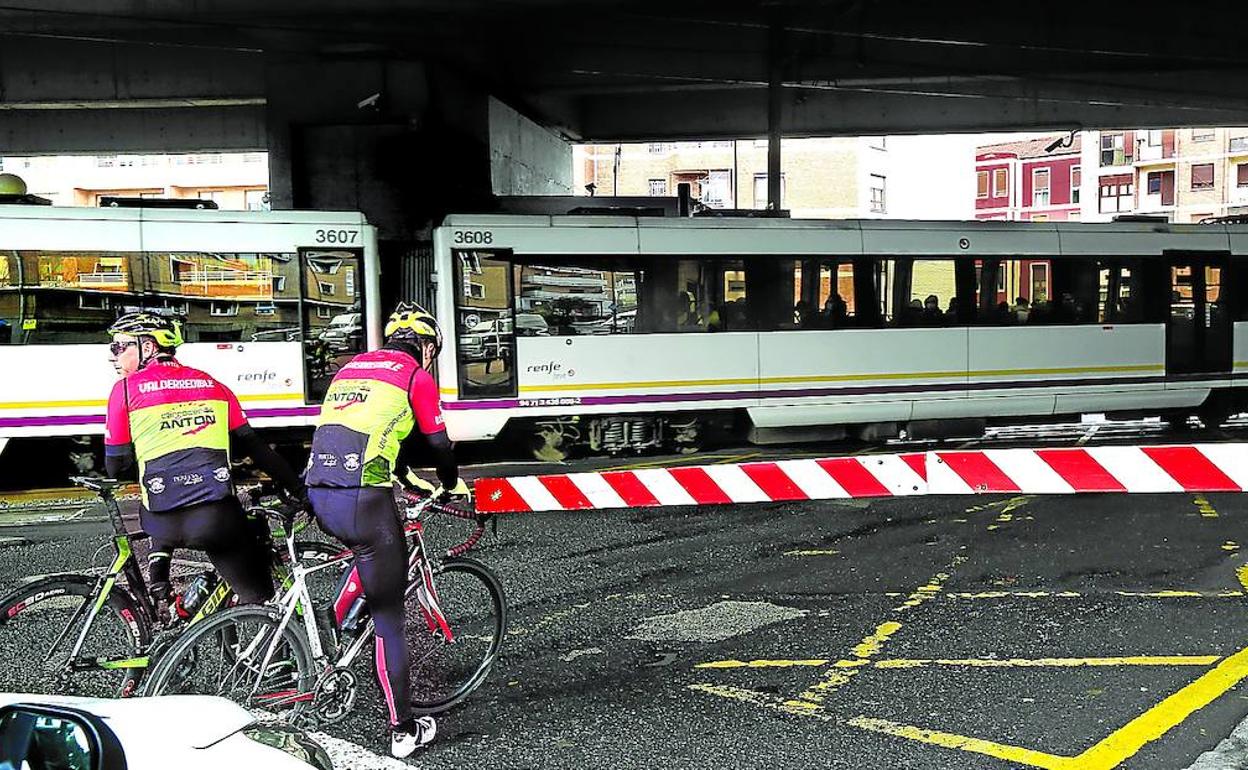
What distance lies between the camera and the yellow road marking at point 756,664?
6098 mm

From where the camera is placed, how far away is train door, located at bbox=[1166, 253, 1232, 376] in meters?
16.4

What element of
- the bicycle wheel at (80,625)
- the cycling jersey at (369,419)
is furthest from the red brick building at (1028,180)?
the bicycle wheel at (80,625)

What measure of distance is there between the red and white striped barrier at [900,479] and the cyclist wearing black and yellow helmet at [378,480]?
1710 millimetres

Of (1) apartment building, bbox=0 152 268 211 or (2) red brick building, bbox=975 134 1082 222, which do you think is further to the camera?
(2) red brick building, bbox=975 134 1082 222

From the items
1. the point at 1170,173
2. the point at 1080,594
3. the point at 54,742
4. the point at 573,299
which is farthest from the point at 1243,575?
the point at 1170,173

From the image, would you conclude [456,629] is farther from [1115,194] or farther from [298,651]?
[1115,194]

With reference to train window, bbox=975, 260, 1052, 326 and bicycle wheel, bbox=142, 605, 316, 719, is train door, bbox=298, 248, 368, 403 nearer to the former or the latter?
train window, bbox=975, 260, 1052, 326

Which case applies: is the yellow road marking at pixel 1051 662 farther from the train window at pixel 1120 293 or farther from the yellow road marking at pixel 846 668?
the train window at pixel 1120 293

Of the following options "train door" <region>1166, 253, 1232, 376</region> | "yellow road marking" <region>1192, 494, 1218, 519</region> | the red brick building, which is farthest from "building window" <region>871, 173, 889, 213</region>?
"yellow road marking" <region>1192, 494, 1218, 519</region>

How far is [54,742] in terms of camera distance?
2.71m

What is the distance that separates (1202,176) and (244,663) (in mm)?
74013

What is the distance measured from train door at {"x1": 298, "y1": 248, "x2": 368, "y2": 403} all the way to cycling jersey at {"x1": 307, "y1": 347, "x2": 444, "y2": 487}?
900 cm

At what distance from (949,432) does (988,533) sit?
20.9 ft

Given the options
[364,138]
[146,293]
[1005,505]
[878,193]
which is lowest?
[1005,505]
